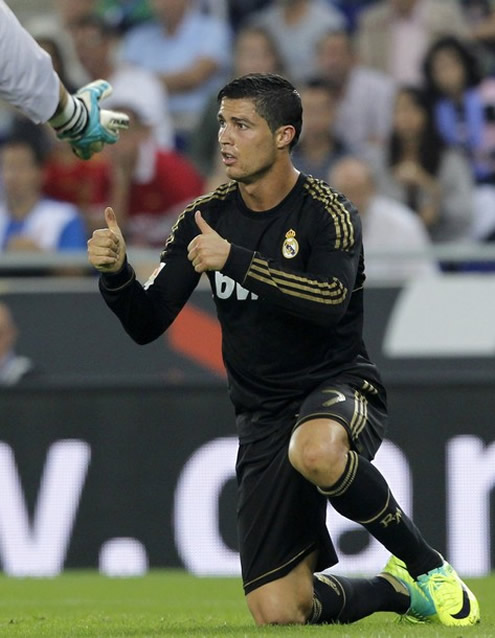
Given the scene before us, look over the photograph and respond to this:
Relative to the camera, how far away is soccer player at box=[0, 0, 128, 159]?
18.2 ft

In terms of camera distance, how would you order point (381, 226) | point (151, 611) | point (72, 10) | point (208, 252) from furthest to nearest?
point (72, 10), point (381, 226), point (151, 611), point (208, 252)

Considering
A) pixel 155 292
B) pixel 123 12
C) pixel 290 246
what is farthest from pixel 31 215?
pixel 290 246

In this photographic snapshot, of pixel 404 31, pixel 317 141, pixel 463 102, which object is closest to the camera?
pixel 317 141

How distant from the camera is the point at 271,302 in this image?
17.4 feet

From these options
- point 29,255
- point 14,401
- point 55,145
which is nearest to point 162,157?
point 55,145

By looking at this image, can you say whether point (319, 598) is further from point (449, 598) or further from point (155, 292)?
point (155, 292)

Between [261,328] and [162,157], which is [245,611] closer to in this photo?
[261,328]

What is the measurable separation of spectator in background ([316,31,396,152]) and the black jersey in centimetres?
618

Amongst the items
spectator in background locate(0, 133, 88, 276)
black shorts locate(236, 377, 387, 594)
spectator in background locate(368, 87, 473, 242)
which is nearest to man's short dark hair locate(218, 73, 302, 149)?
black shorts locate(236, 377, 387, 594)

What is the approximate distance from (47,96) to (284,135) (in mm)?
937

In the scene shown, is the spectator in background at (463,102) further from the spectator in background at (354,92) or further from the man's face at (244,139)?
the man's face at (244,139)

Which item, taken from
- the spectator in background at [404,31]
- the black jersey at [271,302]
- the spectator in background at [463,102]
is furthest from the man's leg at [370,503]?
the spectator in background at [404,31]

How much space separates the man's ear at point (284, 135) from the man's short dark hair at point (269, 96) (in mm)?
14

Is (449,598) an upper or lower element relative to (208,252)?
lower
